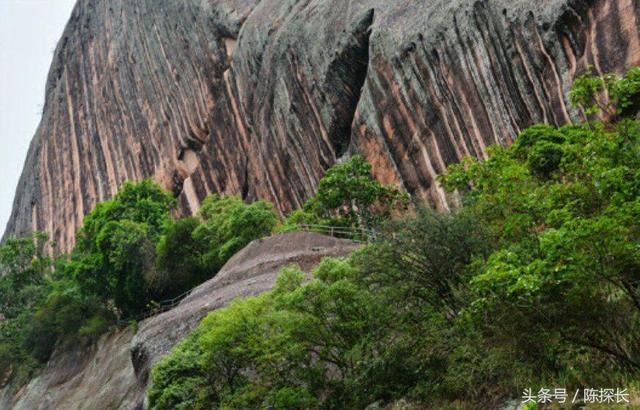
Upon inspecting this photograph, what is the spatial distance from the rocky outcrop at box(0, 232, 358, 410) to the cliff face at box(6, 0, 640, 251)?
6046mm

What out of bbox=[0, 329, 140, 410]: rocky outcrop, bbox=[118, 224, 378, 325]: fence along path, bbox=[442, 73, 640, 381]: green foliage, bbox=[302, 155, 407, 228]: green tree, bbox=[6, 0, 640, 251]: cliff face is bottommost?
bbox=[442, 73, 640, 381]: green foliage

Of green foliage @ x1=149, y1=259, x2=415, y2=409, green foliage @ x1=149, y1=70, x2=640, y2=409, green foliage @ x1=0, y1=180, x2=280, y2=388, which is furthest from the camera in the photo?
green foliage @ x1=0, y1=180, x2=280, y2=388

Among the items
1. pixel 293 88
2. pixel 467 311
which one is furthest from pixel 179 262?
pixel 467 311

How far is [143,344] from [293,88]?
2014cm

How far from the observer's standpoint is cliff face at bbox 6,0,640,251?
25000 mm

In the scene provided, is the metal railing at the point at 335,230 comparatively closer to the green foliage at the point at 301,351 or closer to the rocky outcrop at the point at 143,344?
the rocky outcrop at the point at 143,344

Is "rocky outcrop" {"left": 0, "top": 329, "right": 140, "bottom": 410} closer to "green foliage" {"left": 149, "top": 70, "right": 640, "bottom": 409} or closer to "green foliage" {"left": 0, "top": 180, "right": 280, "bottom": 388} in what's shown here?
"green foliage" {"left": 0, "top": 180, "right": 280, "bottom": 388}

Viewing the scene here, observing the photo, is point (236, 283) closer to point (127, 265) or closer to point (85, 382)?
point (85, 382)

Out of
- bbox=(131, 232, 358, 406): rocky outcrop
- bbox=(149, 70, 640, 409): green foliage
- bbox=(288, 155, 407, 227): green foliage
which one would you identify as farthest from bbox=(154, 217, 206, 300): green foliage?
bbox=(149, 70, 640, 409): green foliage

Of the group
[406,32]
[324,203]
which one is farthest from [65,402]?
[406,32]

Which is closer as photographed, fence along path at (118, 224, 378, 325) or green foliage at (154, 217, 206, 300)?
fence along path at (118, 224, 378, 325)

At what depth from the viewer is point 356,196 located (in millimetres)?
31266

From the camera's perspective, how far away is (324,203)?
104 feet

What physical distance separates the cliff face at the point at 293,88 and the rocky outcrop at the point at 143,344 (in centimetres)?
605
